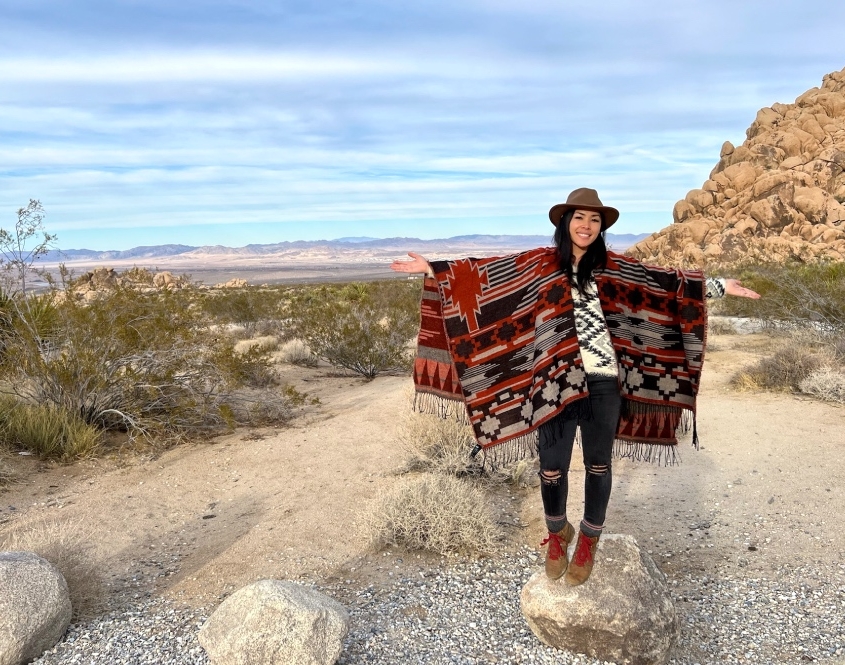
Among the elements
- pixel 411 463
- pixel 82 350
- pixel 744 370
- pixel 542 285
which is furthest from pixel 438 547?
pixel 744 370

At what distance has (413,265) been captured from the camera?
350cm

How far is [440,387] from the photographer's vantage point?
13.1 ft

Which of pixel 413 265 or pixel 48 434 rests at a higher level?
pixel 413 265

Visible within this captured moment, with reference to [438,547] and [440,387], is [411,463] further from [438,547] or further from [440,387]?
[440,387]

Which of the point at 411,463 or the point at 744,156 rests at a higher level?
the point at 744,156

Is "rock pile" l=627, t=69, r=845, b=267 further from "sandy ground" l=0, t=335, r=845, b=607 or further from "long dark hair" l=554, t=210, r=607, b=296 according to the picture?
"long dark hair" l=554, t=210, r=607, b=296

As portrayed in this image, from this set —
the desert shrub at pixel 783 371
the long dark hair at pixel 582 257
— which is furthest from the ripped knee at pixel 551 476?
the desert shrub at pixel 783 371

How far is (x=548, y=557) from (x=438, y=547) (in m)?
1.24

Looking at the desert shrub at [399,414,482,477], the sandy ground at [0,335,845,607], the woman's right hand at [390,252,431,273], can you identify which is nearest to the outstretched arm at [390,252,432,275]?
the woman's right hand at [390,252,431,273]

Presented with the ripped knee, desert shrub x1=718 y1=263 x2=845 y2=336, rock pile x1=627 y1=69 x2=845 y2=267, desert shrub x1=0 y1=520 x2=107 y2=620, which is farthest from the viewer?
rock pile x1=627 y1=69 x2=845 y2=267

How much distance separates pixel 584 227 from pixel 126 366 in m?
5.81

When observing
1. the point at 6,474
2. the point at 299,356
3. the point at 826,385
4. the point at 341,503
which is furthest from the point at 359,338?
the point at 826,385

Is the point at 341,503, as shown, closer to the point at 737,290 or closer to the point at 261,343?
the point at 737,290

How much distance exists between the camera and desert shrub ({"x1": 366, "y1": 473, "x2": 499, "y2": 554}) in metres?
4.61
